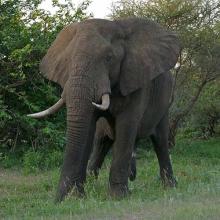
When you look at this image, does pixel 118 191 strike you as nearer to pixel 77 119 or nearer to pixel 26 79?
pixel 77 119

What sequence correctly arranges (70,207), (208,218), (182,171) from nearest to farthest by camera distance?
(208,218) → (70,207) → (182,171)

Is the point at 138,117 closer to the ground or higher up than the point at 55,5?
closer to the ground

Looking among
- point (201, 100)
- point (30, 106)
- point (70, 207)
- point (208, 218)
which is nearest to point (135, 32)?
point (70, 207)

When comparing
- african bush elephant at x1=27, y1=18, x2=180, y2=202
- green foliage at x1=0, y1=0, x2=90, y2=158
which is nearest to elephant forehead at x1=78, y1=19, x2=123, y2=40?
african bush elephant at x1=27, y1=18, x2=180, y2=202

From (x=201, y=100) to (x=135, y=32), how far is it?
1485 centimetres

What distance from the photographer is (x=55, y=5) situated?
16500mm

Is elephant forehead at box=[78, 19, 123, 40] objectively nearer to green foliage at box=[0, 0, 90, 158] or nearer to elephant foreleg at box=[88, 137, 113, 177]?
elephant foreleg at box=[88, 137, 113, 177]

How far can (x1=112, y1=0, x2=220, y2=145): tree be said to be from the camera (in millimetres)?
19500

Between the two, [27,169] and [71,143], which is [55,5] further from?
[71,143]

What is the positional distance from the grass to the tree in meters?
5.89

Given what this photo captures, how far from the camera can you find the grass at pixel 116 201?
7195 mm

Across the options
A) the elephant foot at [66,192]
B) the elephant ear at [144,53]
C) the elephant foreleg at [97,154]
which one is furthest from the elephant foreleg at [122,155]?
the elephant foreleg at [97,154]

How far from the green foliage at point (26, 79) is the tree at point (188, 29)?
368cm

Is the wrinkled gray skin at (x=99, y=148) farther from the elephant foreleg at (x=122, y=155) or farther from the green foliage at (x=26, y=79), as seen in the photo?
the green foliage at (x=26, y=79)
